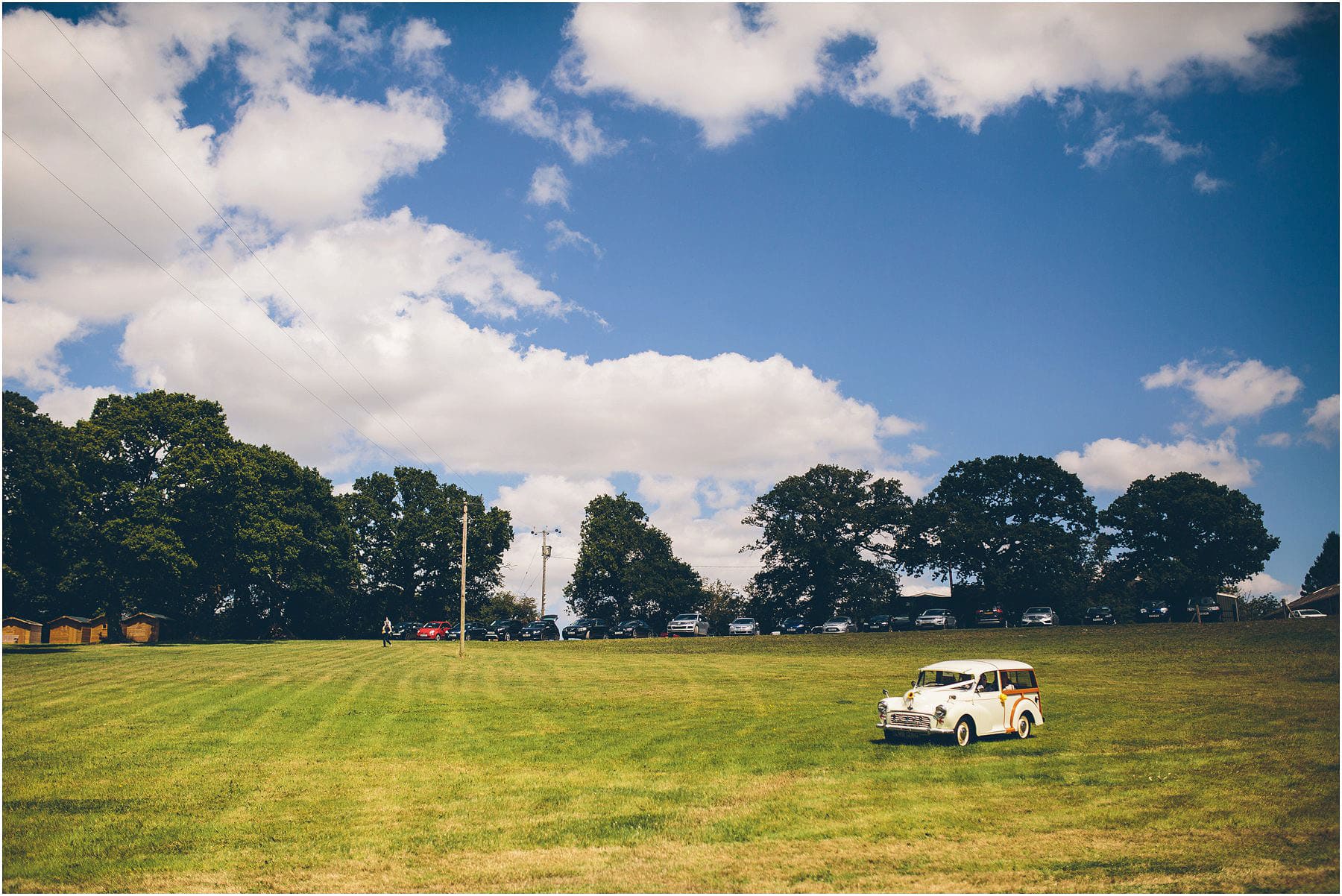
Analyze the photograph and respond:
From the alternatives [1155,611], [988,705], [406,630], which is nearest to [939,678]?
[988,705]

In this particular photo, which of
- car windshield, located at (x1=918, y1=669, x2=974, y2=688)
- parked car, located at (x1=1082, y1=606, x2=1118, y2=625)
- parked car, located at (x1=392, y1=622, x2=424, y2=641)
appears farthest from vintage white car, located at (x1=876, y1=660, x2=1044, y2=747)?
parked car, located at (x1=392, y1=622, x2=424, y2=641)

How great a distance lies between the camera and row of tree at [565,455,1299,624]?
297 ft

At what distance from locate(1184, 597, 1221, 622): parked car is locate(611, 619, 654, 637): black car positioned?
47.0 metres

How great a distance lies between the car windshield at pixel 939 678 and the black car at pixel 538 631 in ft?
197

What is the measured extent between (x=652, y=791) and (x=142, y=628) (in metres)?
71.7

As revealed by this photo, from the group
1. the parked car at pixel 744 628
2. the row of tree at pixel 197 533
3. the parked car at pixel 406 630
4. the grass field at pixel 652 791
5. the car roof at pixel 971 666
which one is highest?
the row of tree at pixel 197 533

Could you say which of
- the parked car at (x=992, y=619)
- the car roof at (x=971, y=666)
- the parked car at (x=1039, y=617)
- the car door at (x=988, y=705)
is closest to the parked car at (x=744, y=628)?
the parked car at (x=992, y=619)

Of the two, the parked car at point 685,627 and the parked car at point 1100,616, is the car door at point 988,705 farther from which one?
the parked car at point 1100,616

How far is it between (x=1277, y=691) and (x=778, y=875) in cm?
2380

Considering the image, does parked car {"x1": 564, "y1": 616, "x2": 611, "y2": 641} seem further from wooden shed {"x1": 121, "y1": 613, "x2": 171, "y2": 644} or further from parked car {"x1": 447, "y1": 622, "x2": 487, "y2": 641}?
wooden shed {"x1": 121, "y1": 613, "x2": 171, "y2": 644}

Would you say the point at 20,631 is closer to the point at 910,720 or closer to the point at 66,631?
the point at 66,631

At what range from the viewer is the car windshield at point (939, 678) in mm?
20705

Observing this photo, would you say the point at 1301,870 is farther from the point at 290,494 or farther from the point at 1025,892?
the point at 290,494

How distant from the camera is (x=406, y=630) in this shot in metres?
89.3
